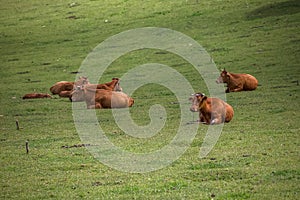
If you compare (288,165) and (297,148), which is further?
(297,148)

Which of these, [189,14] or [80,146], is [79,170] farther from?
[189,14]

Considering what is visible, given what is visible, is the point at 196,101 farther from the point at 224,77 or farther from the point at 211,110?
the point at 224,77

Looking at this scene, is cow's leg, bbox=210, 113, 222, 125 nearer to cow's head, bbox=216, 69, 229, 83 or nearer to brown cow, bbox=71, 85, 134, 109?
brown cow, bbox=71, 85, 134, 109

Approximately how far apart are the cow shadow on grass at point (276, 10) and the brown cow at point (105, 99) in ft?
76.9

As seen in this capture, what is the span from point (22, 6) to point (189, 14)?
62.7ft

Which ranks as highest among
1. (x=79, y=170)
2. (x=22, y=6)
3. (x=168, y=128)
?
(x=79, y=170)

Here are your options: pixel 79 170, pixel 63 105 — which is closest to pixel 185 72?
pixel 63 105

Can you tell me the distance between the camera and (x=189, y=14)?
4934cm

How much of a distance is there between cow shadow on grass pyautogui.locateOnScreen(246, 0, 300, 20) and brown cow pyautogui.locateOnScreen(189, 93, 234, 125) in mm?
26749

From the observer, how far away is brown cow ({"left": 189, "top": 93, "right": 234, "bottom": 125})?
60.1 ft

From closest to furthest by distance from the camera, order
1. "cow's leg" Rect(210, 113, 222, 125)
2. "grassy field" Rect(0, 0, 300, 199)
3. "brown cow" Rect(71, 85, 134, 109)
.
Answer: "grassy field" Rect(0, 0, 300, 199), "cow's leg" Rect(210, 113, 222, 125), "brown cow" Rect(71, 85, 134, 109)

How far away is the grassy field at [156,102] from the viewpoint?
11.7 meters

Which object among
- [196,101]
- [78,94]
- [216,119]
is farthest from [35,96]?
[216,119]

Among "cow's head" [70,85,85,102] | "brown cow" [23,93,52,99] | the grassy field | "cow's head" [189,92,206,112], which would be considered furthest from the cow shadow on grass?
"cow's head" [189,92,206,112]
